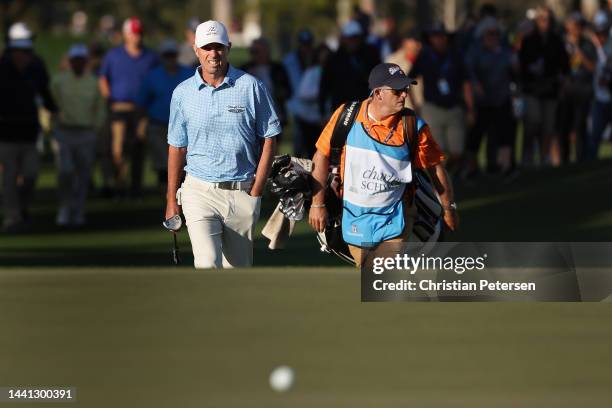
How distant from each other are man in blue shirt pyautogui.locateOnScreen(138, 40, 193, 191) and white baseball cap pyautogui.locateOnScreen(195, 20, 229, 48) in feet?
30.6

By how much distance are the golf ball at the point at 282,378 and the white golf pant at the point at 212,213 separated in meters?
3.61

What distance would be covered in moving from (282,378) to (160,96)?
13.3 metres

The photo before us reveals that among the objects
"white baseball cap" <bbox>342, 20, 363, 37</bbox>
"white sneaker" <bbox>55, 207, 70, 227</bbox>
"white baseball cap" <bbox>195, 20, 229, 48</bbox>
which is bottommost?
"white sneaker" <bbox>55, 207, 70, 227</bbox>

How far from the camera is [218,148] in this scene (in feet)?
30.5

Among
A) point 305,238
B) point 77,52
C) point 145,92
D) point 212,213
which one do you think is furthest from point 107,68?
point 212,213

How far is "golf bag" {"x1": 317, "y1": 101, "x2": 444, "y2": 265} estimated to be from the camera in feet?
30.1

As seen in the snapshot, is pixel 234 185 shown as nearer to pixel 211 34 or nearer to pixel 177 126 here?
pixel 177 126

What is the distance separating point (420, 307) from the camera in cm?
619

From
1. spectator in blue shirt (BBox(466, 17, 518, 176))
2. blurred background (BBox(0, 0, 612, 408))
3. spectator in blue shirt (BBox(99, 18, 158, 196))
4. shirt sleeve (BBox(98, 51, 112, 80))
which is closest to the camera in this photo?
blurred background (BBox(0, 0, 612, 408))

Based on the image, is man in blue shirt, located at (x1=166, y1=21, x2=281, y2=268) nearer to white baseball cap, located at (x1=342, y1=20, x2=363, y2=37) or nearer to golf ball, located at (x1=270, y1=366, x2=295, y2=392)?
golf ball, located at (x1=270, y1=366, x2=295, y2=392)

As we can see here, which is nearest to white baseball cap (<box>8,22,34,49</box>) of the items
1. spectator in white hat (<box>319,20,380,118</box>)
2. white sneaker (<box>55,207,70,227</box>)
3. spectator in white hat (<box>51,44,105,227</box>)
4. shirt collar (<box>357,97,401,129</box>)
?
spectator in white hat (<box>51,44,105,227</box>)

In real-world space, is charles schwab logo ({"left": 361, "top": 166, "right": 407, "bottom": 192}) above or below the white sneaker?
above

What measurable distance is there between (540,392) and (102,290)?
1.85 m

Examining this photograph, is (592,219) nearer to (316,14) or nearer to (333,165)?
(333,165)
